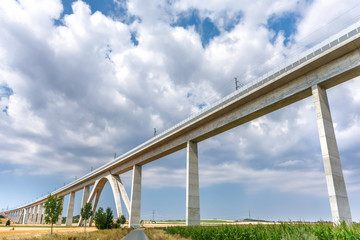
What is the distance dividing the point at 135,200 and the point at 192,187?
829 inches

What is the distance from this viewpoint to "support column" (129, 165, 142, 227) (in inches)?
1918

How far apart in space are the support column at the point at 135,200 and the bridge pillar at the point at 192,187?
19.4m

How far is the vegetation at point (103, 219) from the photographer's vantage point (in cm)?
4681

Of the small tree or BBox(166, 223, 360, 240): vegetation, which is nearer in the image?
BBox(166, 223, 360, 240): vegetation

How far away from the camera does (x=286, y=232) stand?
24.7 feet

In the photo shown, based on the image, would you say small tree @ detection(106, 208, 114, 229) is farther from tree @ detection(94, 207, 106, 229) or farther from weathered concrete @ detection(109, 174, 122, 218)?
weathered concrete @ detection(109, 174, 122, 218)

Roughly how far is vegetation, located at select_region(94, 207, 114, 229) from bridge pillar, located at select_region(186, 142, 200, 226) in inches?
927

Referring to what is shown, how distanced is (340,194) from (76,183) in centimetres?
8152

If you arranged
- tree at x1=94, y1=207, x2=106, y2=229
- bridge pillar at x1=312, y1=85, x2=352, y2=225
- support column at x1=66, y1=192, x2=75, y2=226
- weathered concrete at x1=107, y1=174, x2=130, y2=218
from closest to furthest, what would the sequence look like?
bridge pillar at x1=312, y1=85, x2=352, y2=225 → tree at x1=94, y1=207, x2=106, y2=229 → weathered concrete at x1=107, y1=174, x2=130, y2=218 → support column at x1=66, y1=192, x2=75, y2=226

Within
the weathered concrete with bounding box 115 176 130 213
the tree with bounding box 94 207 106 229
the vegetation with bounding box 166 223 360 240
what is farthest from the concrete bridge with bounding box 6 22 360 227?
the weathered concrete with bounding box 115 176 130 213

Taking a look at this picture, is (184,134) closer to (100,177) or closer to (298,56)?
(298,56)

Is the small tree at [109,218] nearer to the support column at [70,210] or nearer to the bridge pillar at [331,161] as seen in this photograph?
the bridge pillar at [331,161]

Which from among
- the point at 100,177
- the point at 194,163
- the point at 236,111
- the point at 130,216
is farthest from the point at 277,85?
the point at 100,177

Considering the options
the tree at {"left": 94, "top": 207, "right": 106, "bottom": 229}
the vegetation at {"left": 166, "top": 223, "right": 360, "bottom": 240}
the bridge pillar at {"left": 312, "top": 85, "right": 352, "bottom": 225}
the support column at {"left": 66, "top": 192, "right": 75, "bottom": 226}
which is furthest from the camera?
the support column at {"left": 66, "top": 192, "right": 75, "bottom": 226}
